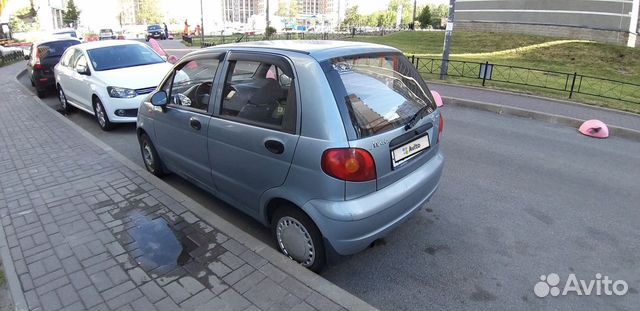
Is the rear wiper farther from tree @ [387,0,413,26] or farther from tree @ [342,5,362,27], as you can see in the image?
tree @ [387,0,413,26]

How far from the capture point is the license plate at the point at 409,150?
9.92 ft

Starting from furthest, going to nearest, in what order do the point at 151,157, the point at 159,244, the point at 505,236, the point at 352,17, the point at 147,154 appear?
the point at 352,17 < the point at 147,154 < the point at 151,157 < the point at 505,236 < the point at 159,244

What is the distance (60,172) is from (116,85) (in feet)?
8.34

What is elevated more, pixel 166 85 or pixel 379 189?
pixel 166 85

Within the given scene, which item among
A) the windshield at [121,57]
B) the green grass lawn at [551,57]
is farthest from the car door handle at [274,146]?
the green grass lawn at [551,57]

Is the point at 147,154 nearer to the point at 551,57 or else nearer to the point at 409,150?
the point at 409,150

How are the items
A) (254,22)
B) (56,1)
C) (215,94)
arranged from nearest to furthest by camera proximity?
(215,94)
(56,1)
(254,22)

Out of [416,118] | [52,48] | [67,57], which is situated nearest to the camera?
[416,118]

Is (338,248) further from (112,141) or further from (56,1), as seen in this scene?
(56,1)

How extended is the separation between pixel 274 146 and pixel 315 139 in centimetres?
40

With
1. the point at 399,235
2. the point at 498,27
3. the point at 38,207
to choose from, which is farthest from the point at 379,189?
the point at 498,27

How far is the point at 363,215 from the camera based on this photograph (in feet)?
9.20

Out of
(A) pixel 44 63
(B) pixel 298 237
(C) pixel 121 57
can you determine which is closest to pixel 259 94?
(B) pixel 298 237

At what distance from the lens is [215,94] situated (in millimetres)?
3615
